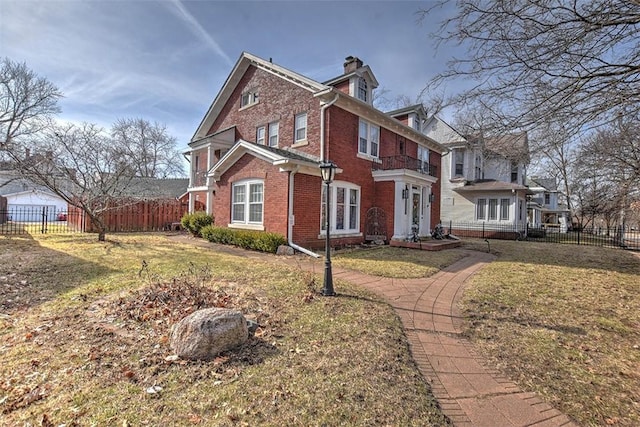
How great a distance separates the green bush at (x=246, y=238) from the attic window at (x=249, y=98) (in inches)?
285

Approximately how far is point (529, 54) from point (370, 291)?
484 centimetres

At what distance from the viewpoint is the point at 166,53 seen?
11.5m

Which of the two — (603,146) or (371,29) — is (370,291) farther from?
(603,146)

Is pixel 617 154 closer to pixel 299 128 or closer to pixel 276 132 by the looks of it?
pixel 299 128

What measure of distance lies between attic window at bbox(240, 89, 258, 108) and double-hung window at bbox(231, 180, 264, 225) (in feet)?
18.2

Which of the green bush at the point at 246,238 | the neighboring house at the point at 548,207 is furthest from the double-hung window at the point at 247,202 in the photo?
the neighboring house at the point at 548,207

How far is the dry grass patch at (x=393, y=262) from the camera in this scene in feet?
27.7

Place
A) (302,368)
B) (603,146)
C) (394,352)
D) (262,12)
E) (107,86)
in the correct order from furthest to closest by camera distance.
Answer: (107,86) < (262,12) < (603,146) < (394,352) < (302,368)

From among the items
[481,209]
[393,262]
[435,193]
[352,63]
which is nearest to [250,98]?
[352,63]

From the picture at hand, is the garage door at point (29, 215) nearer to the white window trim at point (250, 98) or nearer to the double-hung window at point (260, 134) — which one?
the white window trim at point (250, 98)

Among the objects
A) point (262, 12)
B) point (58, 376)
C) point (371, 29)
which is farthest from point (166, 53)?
point (58, 376)

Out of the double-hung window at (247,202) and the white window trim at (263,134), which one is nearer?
the double-hung window at (247,202)

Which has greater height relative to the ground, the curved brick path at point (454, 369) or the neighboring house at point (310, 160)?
the neighboring house at point (310, 160)

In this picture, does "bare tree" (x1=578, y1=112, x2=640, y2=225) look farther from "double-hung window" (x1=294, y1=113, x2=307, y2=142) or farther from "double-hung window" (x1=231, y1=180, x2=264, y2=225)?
"double-hung window" (x1=231, y1=180, x2=264, y2=225)
